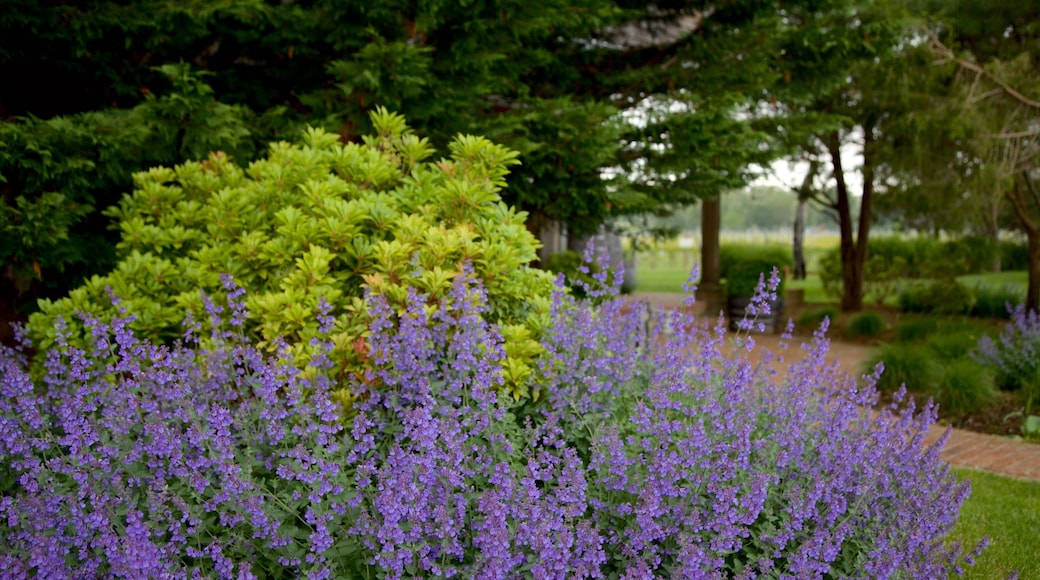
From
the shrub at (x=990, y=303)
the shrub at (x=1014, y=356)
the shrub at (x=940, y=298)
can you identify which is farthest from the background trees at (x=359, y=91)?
the shrub at (x=990, y=303)

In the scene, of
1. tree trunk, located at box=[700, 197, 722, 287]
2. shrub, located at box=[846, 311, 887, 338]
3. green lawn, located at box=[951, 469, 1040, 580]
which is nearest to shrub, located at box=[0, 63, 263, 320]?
green lawn, located at box=[951, 469, 1040, 580]

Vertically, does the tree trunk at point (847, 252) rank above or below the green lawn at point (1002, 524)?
above

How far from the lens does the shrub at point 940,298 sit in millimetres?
12617

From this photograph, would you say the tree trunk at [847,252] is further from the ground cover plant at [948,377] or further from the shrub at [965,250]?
the ground cover plant at [948,377]

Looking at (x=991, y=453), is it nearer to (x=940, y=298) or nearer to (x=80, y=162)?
(x=80, y=162)

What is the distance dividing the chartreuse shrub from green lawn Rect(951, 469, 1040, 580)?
228 cm

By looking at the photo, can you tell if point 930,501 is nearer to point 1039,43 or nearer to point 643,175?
point 643,175

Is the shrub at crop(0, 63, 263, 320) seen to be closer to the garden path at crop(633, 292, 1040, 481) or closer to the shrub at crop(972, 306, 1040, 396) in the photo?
the garden path at crop(633, 292, 1040, 481)

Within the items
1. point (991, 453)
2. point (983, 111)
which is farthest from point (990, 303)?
point (991, 453)

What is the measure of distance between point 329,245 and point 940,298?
1201cm

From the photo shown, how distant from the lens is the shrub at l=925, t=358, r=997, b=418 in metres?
6.83

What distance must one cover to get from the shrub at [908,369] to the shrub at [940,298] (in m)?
5.52

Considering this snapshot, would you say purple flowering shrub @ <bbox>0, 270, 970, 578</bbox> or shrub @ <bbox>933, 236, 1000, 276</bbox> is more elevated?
shrub @ <bbox>933, 236, 1000, 276</bbox>

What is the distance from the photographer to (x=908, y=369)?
24.5 feet
